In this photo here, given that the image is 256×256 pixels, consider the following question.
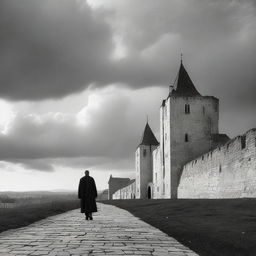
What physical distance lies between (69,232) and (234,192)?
18507 mm

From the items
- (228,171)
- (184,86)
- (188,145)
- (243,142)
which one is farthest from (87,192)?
(184,86)

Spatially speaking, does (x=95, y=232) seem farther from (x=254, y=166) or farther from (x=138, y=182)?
(x=138, y=182)

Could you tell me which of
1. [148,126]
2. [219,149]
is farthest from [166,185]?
[148,126]

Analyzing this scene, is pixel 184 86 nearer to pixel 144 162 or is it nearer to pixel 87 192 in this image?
pixel 144 162

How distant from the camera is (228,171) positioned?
27156 millimetres

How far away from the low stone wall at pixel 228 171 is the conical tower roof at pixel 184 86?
12097 mm

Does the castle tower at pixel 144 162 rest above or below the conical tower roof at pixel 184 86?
below

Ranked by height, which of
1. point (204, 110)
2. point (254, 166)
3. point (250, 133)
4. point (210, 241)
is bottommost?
point (210, 241)

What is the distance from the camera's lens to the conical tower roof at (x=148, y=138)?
67.8 m

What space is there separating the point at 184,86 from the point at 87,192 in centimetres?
3642

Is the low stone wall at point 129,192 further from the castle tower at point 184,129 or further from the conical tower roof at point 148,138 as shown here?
the castle tower at point 184,129

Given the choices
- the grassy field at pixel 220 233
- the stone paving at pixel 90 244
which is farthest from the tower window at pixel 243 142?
the stone paving at pixel 90 244

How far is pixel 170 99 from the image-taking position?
46.9 meters

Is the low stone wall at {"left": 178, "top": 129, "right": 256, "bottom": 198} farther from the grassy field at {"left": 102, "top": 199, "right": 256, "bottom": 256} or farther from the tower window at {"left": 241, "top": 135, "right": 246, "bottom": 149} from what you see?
the grassy field at {"left": 102, "top": 199, "right": 256, "bottom": 256}
